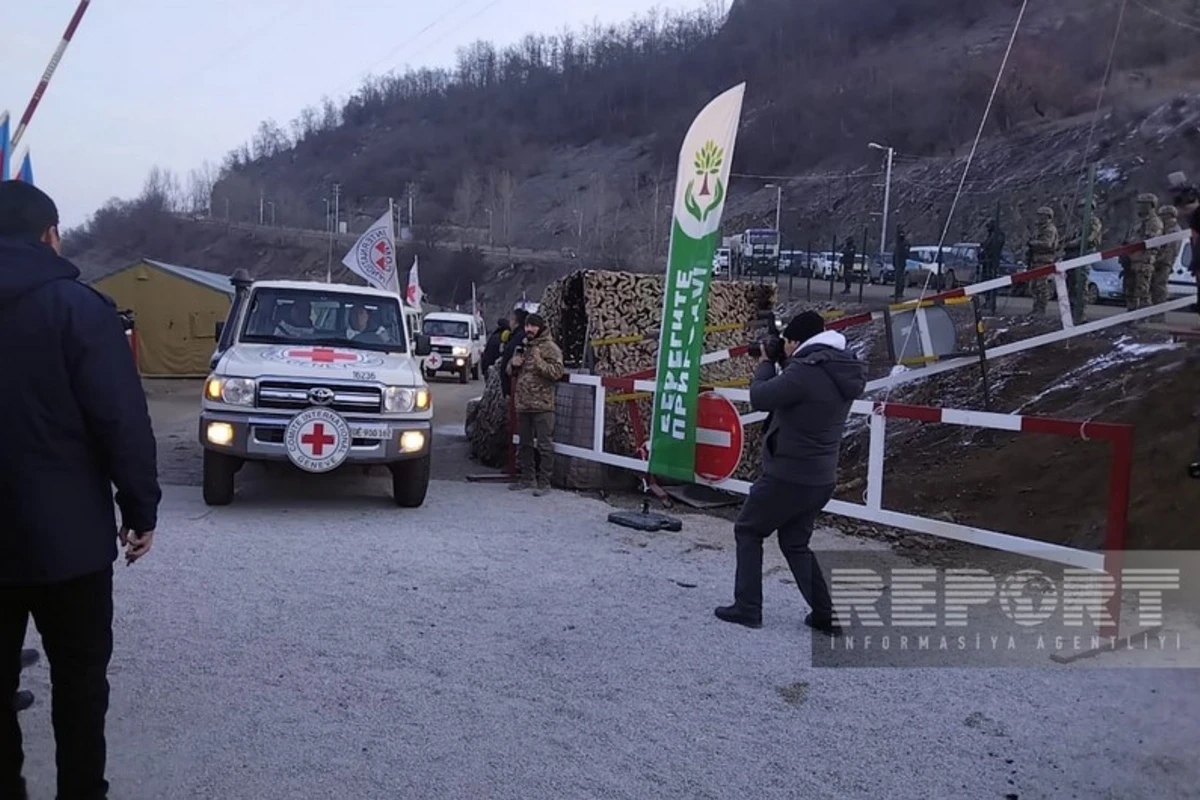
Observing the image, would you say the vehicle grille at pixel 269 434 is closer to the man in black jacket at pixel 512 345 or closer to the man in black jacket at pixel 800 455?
the man in black jacket at pixel 512 345

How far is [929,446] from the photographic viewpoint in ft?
36.8

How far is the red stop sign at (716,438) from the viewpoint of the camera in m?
8.82

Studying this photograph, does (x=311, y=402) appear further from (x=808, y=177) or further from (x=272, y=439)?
(x=808, y=177)

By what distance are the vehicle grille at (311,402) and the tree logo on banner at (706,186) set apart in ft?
10.2

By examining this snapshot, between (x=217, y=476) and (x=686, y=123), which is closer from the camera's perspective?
(x=217, y=476)

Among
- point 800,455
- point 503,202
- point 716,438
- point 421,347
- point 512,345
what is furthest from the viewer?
point 503,202

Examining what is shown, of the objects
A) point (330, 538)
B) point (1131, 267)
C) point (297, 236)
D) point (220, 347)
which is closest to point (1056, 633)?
point (330, 538)

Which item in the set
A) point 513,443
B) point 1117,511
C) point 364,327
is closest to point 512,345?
point 513,443

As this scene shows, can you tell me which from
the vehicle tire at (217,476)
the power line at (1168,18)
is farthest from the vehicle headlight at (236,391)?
the power line at (1168,18)

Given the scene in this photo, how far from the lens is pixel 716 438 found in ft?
29.5

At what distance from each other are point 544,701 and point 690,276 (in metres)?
4.74

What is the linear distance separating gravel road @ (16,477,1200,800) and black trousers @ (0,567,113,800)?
0.51 metres

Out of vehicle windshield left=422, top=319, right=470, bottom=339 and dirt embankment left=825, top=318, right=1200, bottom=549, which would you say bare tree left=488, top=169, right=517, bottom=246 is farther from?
dirt embankment left=825, top=318, right=1200, bottom=549

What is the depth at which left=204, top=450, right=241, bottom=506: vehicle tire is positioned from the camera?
29.3ft
